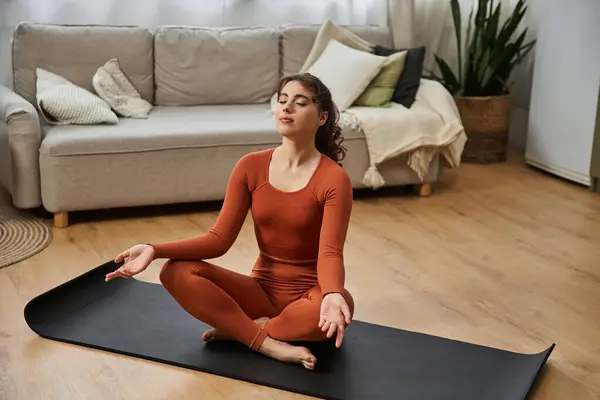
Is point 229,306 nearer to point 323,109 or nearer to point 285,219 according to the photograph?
point 285,219

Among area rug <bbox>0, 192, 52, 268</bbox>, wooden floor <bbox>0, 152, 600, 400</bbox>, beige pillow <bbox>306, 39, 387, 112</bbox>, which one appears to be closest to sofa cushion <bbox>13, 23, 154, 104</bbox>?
area rug <bbox>0, 192, 52, 268</bbox>

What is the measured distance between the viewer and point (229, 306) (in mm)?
2359

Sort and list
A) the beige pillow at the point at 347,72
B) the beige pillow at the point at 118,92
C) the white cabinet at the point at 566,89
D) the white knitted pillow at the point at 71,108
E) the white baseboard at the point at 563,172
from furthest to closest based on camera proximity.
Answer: the white baseboard at the point at 563,172, the white cabinet at the point at 566,89, the beige pillow at the point at 347,72, the beige pillow at the point at 118,92, the white knitted pillow at the point at 71,108

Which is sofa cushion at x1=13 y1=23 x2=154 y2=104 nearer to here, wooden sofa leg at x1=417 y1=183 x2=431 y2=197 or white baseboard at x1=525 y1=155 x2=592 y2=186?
wooden sofa leg at x1=417 y1=183 x2=431 y2=197

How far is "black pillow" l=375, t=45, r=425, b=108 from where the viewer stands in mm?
4220

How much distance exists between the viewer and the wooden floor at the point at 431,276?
7.54 ft

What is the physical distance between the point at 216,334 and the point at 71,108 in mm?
1639

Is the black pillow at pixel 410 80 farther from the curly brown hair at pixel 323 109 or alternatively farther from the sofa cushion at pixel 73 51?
the curly brown hair at pixel 323 109

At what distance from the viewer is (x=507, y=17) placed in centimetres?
518

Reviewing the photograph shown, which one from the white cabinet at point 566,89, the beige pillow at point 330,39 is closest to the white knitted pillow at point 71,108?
the beige pillow at point 330,39

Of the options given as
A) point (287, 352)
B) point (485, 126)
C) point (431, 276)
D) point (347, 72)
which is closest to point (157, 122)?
point (347, 72)

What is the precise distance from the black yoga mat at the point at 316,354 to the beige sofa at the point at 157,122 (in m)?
0.88

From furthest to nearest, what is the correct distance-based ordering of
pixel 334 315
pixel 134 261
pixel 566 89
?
pixel 566 89 → pixel 134 261 → pixel 334 315

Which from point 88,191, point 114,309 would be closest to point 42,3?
point 88,191
